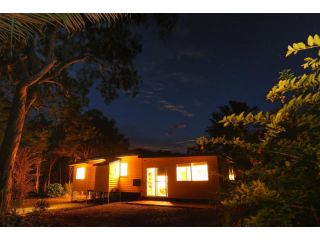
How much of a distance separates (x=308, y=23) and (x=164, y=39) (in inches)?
213

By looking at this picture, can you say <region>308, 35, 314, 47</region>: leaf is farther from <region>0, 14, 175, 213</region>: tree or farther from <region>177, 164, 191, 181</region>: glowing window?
<region>177, 164, 191, 181</region>: glowing window

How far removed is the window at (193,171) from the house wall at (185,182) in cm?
17

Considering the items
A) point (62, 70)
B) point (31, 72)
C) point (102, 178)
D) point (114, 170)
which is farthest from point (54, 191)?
point (31, 72)

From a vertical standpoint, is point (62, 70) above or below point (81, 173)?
above

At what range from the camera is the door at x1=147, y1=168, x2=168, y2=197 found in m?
13.4

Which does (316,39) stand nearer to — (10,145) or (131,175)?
(10,145)

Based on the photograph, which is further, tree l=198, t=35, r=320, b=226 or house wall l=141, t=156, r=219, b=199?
house wall l=141, t=156, r=219, b=199

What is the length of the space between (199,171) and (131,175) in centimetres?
431

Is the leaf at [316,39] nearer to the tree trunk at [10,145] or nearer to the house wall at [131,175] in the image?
the tree trunk at [10,145]

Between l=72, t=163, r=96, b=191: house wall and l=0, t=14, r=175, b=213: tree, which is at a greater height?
l=0, t=14, r=175, b=213: tree

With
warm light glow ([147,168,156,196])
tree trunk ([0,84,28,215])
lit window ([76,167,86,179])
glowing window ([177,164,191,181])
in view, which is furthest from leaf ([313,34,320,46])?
lit window ([76,167,86,179])

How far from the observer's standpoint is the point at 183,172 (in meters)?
12.9

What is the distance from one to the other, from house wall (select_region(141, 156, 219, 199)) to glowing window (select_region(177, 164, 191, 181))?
202mm

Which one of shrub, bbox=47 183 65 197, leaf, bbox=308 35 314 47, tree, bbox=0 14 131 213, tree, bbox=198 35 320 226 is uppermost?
tree, bbox=0 14 131 213
